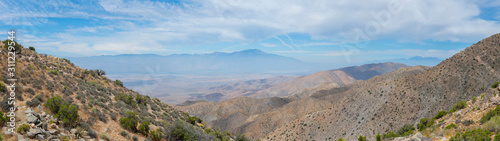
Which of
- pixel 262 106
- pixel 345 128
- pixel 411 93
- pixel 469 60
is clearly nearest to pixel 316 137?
pixel 345 128

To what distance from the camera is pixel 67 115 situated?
11.0 meters

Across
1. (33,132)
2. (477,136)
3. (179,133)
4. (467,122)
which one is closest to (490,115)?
(467,122)

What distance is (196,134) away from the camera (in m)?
15.1

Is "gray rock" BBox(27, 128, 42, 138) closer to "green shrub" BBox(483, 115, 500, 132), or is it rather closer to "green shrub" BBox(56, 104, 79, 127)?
"green shrub" BBox(56, 104, 79, 127)

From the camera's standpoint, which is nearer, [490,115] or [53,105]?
[53,105]

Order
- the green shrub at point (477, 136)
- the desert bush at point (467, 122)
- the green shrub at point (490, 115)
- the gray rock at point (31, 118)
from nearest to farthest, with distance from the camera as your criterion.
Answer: the green shrub at point (477, 136) < the gray rock at point (31, 118) < the green shrub at point (490, 115) < the desert bush at point (467, 122)

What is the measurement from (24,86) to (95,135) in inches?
254

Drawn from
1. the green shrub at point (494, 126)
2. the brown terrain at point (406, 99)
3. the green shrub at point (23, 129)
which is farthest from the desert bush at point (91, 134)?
the brown terrain at point (406, 99)

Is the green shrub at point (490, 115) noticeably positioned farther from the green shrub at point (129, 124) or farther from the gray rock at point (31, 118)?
the gray rock at point (31, 118)

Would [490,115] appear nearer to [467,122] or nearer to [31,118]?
[467,122]

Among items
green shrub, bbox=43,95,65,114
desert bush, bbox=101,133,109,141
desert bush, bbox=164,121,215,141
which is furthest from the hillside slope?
green shrub, bbox=43,95,65,114

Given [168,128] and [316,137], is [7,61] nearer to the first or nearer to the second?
[168,128]

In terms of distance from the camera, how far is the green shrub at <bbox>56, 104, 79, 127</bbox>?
10790 mm

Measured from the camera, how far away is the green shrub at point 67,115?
10790mm
